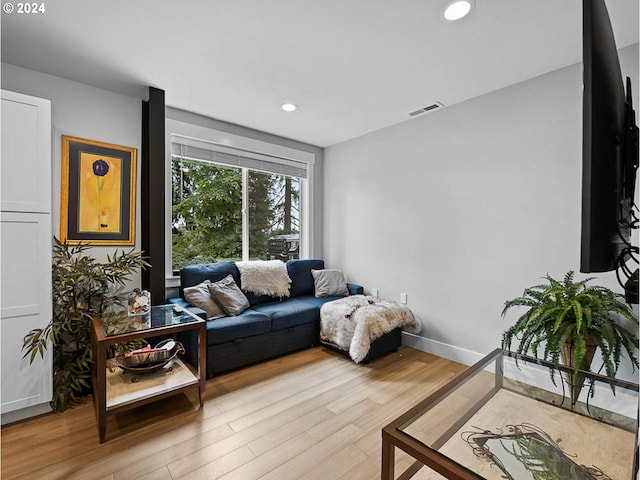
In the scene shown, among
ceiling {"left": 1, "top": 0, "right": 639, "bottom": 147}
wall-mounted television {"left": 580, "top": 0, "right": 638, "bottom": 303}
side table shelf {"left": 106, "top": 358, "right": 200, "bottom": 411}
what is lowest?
side table shelf {"left": 106, "top": 358, "right": 200, "bottom": 411}

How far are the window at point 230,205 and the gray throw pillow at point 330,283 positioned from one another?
23.8 inches

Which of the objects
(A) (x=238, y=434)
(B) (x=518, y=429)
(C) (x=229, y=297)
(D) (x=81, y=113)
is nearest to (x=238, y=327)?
(C) (x=229, y=297)

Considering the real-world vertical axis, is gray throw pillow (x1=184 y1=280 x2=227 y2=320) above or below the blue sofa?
above

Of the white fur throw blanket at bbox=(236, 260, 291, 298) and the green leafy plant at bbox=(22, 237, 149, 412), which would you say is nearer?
the green leafy plant at bbox=(22, 237, 149, 412)

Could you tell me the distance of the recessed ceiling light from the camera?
167cm

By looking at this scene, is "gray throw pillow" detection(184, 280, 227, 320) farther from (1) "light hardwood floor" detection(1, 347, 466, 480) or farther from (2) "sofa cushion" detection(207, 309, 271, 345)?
(1) "light hardwood floor" detection(1, 347, 466, 480)

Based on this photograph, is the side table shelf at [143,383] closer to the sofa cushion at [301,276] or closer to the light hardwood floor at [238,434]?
the light hardwood floor at [238,434]

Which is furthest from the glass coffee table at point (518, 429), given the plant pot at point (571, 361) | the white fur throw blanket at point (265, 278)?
the white fur throw blanket at point (265, 278)

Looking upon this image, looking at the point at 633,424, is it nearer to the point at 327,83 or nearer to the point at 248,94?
the point at 327,83

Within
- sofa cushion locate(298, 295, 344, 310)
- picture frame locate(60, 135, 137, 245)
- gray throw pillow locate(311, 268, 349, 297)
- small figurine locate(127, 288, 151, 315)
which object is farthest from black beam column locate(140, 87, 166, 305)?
gray throw pillow locate(311, 268, 349, 297)

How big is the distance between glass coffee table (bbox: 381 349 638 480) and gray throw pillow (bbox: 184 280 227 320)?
73.9 inches

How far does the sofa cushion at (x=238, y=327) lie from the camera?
101 inches

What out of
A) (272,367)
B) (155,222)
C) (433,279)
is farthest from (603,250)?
(155,222)

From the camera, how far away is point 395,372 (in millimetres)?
2727
